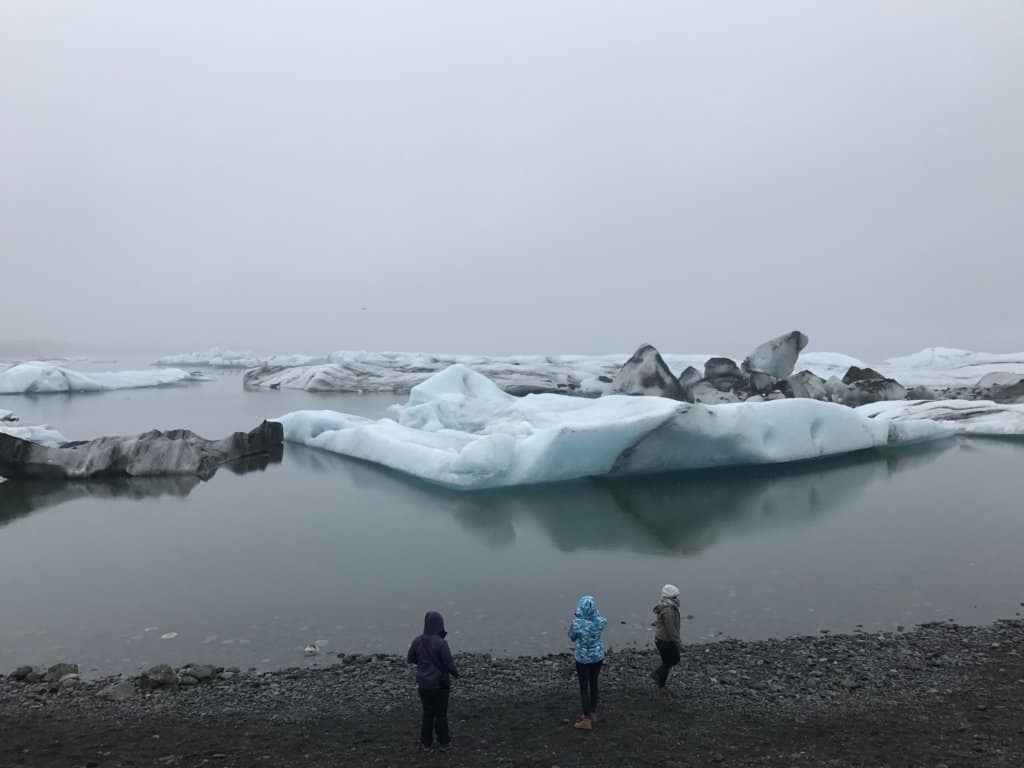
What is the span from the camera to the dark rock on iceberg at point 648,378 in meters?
17.5

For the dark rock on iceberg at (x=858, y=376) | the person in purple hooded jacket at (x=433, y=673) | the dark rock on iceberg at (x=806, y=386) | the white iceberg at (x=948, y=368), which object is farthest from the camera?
the white iceberg at (x=948, y=368)

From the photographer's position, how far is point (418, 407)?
46.2 feet

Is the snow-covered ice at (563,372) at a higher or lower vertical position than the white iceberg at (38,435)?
higher

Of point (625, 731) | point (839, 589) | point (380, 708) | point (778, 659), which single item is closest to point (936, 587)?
point (839, 589)

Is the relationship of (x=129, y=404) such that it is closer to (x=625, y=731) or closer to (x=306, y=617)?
(x=306, y=617)

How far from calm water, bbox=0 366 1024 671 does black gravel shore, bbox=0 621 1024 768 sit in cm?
43

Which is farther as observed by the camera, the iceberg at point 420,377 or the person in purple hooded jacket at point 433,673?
the iceberg at point 420,377

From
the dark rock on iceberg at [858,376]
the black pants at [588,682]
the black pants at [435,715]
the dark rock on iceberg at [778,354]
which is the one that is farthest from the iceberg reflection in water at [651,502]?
the dark rock on iceberg at [858,376]

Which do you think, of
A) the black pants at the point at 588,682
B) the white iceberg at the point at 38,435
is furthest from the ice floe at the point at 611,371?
the black pants at the point at 588,682

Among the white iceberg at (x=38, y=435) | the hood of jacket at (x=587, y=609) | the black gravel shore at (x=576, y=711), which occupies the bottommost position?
the black gravel shore at (x=576, y=711)

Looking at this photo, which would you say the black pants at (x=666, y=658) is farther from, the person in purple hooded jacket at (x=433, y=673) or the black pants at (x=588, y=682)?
the person in purple hooded jacket at (x=433, y=673)

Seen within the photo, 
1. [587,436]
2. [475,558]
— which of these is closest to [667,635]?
[475,558]

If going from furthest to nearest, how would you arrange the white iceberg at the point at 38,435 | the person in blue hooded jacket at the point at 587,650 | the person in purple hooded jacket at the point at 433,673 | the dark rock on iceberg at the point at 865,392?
the dark rock on iceberg at the point at 865,392 < the white iceberg at the point at 38,435 < the person in blue hooded jacket at the point at 587,650 < the person in purple hooded jacket at the point at 433,673

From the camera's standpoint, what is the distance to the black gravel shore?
316 centimetres
